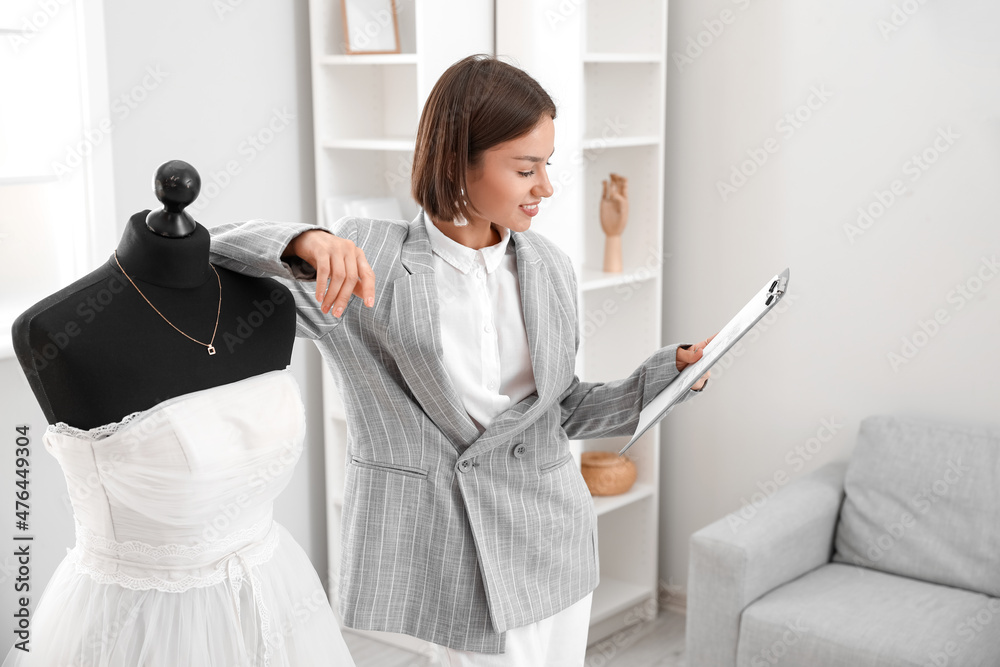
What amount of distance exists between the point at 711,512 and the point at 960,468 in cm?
86

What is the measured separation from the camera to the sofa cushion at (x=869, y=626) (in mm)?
2123

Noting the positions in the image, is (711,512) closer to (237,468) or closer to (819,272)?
(819,272)

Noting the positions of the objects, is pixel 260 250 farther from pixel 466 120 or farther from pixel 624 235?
pixel 624 235

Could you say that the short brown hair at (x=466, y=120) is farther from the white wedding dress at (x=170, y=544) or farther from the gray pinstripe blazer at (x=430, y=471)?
the white wedding dress at (x=170, y=544)

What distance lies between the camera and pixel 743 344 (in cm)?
300

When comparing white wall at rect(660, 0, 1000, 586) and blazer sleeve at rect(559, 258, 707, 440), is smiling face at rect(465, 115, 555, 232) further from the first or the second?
white wall at rect(660, 0, 1000, 586)

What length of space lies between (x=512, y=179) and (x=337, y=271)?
397mm

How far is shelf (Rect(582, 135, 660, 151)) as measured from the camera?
105 inches

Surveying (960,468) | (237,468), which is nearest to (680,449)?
(960,468)

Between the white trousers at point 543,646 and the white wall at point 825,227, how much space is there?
5.08 feet

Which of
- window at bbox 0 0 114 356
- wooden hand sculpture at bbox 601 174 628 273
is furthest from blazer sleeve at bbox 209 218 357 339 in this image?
wooden hand sculpture at bbox 601 174 628 273

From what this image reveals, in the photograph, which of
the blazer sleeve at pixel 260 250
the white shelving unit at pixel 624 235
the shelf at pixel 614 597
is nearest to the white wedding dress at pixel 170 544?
the blazer sleeve at pixel 260 250

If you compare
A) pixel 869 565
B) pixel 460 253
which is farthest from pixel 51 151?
pixel 869 565

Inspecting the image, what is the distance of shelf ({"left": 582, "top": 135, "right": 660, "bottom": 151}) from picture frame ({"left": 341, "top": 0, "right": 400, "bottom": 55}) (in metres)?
0.59
